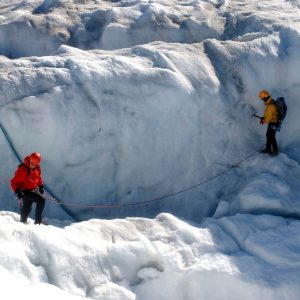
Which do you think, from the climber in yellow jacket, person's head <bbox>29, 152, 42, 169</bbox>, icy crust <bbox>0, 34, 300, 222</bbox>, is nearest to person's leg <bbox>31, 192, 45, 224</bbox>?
person's head <bbox>29, 152, 42, 169</bbox>

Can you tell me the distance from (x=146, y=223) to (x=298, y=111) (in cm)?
442

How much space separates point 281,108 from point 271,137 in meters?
0.60

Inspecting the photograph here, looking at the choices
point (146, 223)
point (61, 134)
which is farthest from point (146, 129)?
point (146, 223)

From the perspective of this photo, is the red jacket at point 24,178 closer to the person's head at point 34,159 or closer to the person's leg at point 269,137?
the person's head at point 34,159

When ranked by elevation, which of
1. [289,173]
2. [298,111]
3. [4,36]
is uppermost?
[4,36]

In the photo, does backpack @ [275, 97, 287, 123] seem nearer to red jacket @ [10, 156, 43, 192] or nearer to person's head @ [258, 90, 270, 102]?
person's head @ [258, 90, 270, 102]

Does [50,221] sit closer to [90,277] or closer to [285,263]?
[90,277]

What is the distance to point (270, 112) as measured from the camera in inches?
364

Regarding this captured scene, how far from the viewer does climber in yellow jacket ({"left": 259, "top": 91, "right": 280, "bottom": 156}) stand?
9258mm

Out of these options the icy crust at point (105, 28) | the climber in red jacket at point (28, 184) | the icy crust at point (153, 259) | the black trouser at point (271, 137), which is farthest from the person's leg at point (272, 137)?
the climber in red jacket at point (28, 184)

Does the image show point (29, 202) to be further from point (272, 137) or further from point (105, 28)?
point (105, 28)

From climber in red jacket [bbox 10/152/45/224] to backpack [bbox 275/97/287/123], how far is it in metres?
4.61

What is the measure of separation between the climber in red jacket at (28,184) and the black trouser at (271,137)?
4.52m

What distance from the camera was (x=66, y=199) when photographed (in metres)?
8.74
